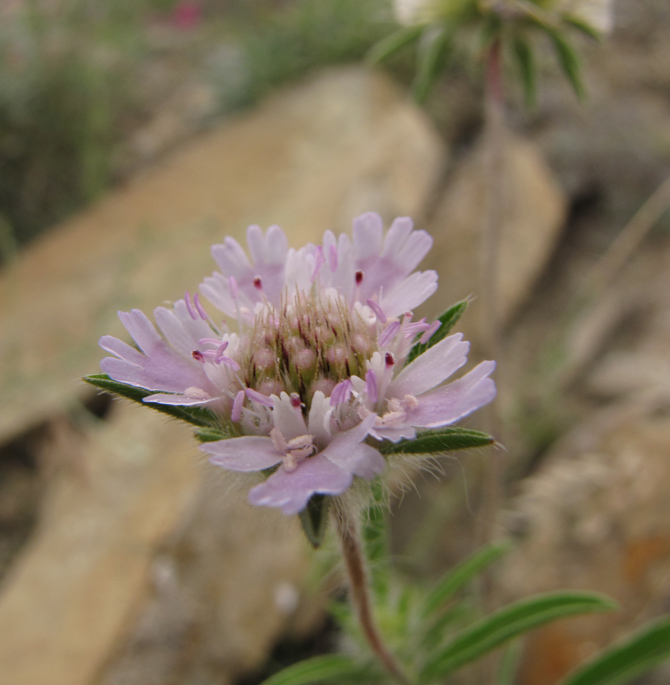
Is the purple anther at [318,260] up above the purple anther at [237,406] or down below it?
above

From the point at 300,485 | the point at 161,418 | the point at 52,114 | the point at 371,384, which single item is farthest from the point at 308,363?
the point at 52,114

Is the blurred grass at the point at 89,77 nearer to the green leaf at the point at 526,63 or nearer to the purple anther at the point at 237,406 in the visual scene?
the green leaf at the point at 526,63

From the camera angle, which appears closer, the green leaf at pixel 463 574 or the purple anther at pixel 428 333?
the purple anther at pixel 428 333

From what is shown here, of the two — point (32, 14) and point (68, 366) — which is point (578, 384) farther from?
point (32, 14)

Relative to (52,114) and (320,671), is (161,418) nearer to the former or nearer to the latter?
(320,671)

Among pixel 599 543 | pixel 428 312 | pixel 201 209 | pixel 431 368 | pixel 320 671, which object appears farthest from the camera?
pixel 201 209

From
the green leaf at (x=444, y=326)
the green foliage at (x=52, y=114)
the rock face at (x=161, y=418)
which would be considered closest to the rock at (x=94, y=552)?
the rock face at (x=161, y=418)

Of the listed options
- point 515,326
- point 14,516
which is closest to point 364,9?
point 515,326
